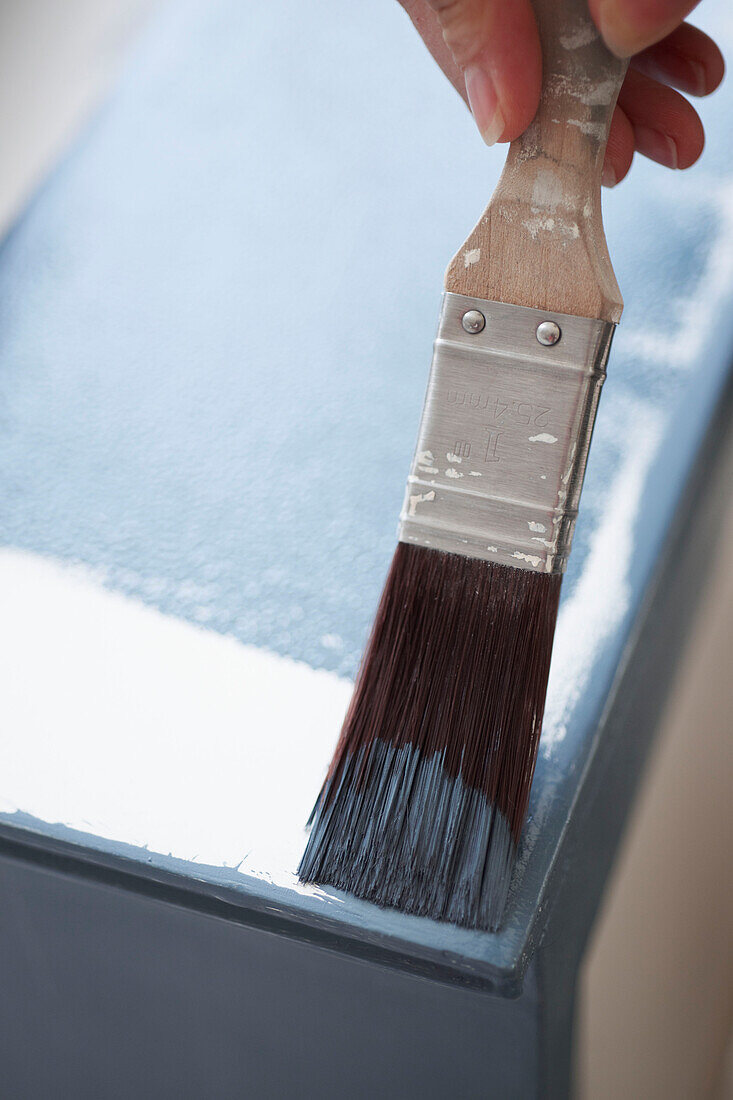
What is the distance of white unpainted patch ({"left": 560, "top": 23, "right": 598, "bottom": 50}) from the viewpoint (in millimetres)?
487

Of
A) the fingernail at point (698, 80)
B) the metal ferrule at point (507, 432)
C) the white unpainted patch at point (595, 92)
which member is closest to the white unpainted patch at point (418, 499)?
the metal ferrule at point (507, 432)

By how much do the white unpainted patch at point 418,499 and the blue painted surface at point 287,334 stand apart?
0.41 feet

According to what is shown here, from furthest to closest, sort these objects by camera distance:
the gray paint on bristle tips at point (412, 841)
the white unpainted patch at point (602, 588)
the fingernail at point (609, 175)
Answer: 1. the fingernail at point (609, 175)
2. the white unpainted patch at point (602, 588)
3. the gray paint on bristle tips at point (412, 841)

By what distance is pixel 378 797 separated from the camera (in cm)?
48

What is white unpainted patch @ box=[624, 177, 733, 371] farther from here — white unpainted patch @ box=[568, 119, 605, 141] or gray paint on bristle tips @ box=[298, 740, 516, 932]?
gray paint on bristle tips @ box=[298, 740, 516, 932]

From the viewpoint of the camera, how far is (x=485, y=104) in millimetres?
512

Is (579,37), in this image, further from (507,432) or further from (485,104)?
(507,432)

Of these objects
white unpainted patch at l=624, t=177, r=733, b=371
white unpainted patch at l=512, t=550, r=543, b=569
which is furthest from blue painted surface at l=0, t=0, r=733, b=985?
white unpainted patch at l=512, t=550, r=543, b=569

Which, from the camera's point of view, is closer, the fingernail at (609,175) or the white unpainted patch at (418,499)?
the white unpainted patch at (418,499)

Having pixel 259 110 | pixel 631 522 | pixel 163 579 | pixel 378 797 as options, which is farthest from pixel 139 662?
pixel 259 110

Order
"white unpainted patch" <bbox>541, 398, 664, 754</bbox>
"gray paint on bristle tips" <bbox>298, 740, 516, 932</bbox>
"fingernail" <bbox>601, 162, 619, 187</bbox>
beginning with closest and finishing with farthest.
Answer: "gray paint on bristle tips" <bbox>298, 740, 516, 932</bbox>, "white unpainted patch" <bbox>541, 398, 664, 754</bbox>, "fingernail" <bbox>601, 162, 619, 187</bbox>

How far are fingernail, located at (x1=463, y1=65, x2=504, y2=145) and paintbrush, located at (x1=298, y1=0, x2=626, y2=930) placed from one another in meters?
0.02

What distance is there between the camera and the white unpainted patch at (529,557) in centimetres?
49

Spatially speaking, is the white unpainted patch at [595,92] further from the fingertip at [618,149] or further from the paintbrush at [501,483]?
the fingertip at [618,149]
